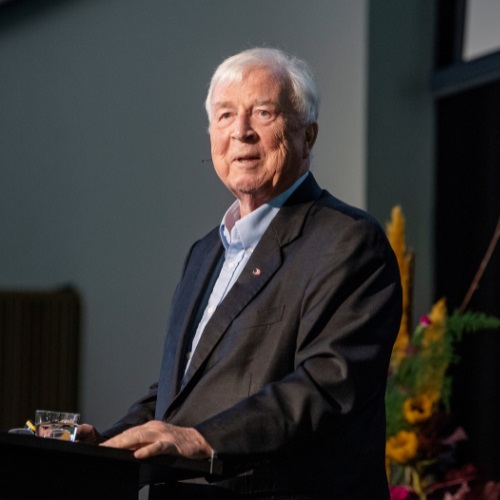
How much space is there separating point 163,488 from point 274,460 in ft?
0.84

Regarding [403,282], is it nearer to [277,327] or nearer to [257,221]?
[257,221]

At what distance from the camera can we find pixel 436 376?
3650 mm

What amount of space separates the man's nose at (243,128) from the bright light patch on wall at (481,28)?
2.54 meters

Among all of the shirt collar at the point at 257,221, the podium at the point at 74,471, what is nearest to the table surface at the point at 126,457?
the podium at the point at 74,471

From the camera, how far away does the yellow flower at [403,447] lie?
3453mm

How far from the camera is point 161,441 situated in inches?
64.9

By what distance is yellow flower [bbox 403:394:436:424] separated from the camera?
352 cm

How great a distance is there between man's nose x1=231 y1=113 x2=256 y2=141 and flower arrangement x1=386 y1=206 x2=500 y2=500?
62.9 inches

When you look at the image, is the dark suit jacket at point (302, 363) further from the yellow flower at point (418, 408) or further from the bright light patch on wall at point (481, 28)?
the bright light patch on wall at point (481, 28)

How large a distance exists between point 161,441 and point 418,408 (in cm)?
209

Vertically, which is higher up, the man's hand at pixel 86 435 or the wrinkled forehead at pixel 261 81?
the wrinkled forehead at pixel 261 81

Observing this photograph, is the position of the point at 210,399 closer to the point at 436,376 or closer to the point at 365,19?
the point at 436,376

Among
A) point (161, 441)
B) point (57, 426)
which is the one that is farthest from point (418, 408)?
point (161, 441)

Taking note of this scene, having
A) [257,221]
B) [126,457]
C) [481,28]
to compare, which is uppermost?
[481,28]
